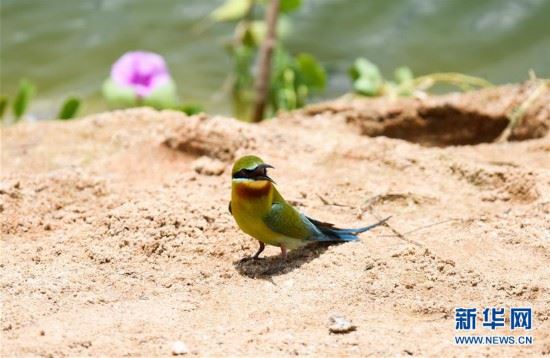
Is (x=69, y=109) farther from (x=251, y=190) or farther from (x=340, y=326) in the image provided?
(x=340, y=326)

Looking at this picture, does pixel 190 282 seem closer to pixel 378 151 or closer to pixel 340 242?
pixel 340 242

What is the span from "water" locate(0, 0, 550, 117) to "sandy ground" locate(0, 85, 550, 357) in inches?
132

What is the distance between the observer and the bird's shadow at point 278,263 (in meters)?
2.82

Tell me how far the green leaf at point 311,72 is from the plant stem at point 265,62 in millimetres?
189

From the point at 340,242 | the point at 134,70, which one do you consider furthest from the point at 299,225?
the point at 134,70

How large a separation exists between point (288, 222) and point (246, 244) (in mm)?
237

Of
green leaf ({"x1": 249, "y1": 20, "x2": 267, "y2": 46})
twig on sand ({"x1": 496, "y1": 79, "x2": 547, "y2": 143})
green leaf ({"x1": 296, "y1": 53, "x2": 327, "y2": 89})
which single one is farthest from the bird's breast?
green leaf ({"x1": 249, "y1": 20, "x2": 267, "y2": 46})

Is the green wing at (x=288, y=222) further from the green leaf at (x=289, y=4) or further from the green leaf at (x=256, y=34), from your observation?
the green leaf at (x=256, y=34)

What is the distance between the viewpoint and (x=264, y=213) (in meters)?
2.80

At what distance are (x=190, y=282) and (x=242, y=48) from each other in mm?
3263

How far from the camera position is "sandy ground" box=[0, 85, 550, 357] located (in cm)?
245

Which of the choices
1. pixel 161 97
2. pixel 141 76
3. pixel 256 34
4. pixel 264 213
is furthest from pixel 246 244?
pixel 256 34

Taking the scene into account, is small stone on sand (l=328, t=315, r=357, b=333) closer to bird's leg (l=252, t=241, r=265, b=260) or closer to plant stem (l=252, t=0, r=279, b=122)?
bird's leg (l=252, t=241, r=265, b=260)

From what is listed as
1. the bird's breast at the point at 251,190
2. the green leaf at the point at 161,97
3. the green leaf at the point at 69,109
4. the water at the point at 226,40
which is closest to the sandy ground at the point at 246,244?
the bird's breast at the point at 251,190
